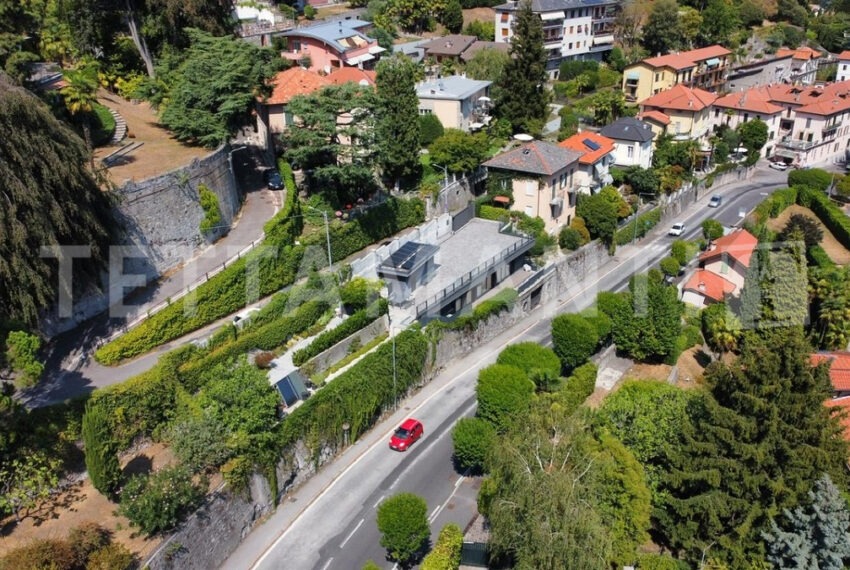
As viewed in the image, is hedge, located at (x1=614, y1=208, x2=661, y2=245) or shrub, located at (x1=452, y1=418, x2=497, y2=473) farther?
hedge, located at (x1=614, y1=208, x2=661, y2=245)

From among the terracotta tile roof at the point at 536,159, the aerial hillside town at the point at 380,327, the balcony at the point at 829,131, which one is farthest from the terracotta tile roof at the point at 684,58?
the terracotta tile roof at the point at 536,159

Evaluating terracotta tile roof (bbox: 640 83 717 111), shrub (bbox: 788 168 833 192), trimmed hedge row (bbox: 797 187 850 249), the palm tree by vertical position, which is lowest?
trimmed hedge row (bbox: 797 187 850 249)

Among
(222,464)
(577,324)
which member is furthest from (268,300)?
(577,324)

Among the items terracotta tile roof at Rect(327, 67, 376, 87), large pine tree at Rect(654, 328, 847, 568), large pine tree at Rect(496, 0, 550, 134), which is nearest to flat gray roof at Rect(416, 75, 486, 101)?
large pine tree at Rect(496, 0, 550, 134)

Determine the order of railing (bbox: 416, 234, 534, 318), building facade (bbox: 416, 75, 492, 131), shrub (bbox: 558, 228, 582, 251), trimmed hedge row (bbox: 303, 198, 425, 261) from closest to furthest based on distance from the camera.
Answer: railing (bbox: 416, 234, 534, 318) → trimmed hedge row (bbox: 303, 198, 425, 261) → shrub (bbox: 558, 228, 582, 251) → building facade (bbox: 416, 75, 492, 131)

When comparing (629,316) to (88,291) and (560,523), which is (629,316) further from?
(88,291)

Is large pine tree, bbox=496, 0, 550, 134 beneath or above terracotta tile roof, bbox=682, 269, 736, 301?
above

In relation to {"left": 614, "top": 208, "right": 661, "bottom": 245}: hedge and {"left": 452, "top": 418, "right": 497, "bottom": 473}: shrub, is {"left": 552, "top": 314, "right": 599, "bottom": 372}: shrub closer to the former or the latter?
{"left": 452, "top": 418, "right": 497, "bottom": 473}: shrub

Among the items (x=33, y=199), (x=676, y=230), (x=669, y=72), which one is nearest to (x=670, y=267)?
(x=676, y=230)
